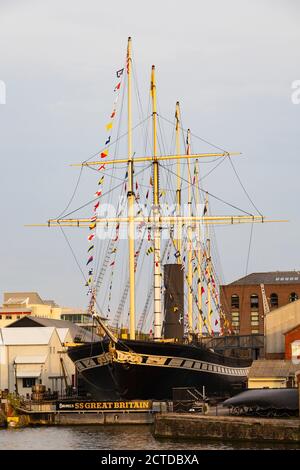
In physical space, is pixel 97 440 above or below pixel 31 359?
below

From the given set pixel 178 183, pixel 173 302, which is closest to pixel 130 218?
pixel 173 302

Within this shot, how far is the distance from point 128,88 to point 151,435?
26.3 metres

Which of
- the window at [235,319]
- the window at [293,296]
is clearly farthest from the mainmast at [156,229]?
the window at [235,319]

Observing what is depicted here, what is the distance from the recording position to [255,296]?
149 meters

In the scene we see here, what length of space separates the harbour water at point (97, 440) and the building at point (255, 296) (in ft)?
286

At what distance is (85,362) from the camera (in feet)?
227

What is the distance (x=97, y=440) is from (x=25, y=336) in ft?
119

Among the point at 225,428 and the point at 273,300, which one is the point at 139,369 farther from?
the point at 273,300

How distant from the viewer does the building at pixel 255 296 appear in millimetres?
147125

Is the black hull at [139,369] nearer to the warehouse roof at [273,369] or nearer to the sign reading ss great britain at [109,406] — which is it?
the sign reading ss great britain at [109,406]

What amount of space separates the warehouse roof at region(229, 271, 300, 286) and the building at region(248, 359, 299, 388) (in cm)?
7508

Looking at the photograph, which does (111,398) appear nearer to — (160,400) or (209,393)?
(160,400)

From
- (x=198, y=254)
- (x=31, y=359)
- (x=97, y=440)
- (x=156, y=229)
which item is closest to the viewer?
(x=97, y=440)
